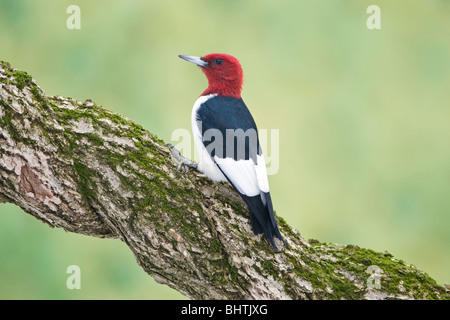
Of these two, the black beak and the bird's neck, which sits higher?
the black beak

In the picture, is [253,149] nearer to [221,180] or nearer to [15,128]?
[221,180]

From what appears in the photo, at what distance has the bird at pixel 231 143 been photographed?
233 centimetres

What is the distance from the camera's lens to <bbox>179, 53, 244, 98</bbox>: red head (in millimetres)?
2895

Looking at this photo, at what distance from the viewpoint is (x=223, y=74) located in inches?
114

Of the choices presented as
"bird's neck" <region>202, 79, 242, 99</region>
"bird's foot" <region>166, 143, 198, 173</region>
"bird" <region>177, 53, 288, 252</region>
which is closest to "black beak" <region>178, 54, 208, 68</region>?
"bird" <region>177, 53, 288, 252</region>

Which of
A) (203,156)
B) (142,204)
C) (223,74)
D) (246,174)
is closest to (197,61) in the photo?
(223,74)

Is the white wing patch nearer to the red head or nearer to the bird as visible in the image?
the bird

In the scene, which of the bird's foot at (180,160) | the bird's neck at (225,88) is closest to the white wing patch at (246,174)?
the bird's foot at (180,160)

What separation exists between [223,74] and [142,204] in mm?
1063

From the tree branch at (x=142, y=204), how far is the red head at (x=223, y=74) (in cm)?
67

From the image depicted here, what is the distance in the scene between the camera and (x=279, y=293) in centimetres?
228

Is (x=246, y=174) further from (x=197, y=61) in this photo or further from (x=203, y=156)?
(x=197, y=61)
